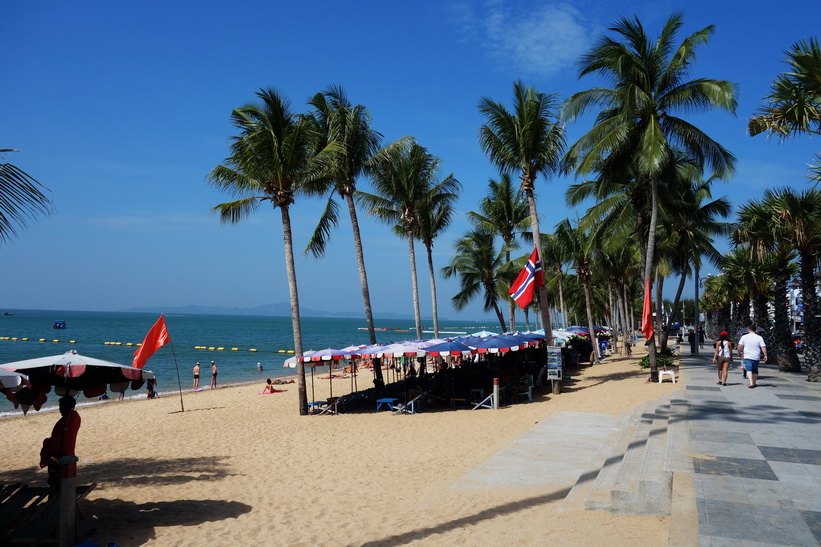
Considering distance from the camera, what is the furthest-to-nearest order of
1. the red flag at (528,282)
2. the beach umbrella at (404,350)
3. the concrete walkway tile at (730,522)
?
the red flag at (528,282), the beach umbrella at (404,350), the concrete walkway tile at (730,522)

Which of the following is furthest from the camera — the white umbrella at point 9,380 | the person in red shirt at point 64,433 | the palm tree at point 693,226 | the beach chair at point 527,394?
the palm tree at point 693,226

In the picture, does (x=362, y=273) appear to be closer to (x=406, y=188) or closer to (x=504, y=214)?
(x=406, y=188)

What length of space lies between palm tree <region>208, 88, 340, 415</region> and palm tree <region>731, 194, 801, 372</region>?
14.6 m

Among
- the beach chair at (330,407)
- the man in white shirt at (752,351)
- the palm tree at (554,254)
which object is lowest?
the beach chair at (330,407)

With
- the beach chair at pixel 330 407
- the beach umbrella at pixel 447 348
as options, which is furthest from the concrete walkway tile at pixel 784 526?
the beach chair at pixel 330 407

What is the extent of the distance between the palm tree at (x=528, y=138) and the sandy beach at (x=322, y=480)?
297 inches

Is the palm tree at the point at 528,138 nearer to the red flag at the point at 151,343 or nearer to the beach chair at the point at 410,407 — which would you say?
the beach chair at the point at 410,407

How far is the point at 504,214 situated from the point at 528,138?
12934mm

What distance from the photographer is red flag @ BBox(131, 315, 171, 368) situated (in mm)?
14968

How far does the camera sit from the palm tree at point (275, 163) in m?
16.2

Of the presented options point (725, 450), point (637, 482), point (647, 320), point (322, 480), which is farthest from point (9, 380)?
point (647, 320)

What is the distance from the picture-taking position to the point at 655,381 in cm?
1870

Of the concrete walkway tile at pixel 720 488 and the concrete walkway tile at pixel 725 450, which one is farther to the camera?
the concrete walkway tile at pixel 725 450

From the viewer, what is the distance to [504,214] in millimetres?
32375
